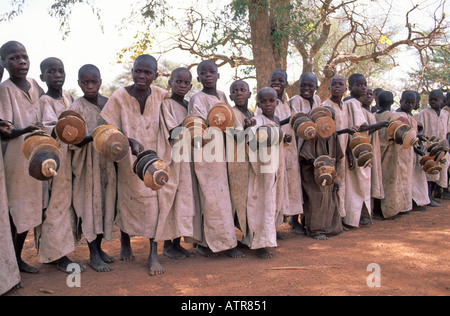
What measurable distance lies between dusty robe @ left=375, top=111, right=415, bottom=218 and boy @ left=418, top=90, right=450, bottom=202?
117 centimetres

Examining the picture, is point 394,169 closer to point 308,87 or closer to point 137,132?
point 308,87

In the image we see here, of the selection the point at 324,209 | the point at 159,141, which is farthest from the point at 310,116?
the point at 159,141

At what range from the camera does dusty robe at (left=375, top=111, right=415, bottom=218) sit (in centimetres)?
632

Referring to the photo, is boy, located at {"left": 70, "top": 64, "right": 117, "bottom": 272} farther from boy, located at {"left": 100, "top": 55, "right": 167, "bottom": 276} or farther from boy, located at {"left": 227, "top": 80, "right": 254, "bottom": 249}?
boy, located at {"left": 227, "top": 80, "right": 254, "bottom": 249}

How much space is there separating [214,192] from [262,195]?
0.54 m

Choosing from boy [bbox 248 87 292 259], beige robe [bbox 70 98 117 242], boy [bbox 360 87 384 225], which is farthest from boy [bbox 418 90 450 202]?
beige robe [bbox 70 98 117 242]

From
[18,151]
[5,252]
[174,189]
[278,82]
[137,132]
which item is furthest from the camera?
[278,82]

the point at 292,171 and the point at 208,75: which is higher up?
the point at 208,75

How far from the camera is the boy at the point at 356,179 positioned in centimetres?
571

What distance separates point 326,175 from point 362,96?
190cm

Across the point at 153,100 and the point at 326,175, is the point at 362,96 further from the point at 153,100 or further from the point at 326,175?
the point at 153,100

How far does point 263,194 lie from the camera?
4.49 metres

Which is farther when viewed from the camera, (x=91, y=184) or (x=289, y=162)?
(x=289, y=162)

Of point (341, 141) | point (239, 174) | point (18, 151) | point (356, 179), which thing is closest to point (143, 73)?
point (18, 151)
